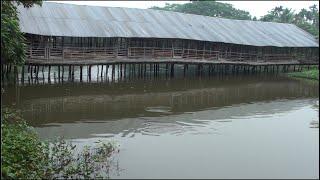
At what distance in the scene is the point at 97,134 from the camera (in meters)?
13.9

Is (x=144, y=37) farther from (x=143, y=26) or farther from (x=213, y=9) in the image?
(x=213, y=9)

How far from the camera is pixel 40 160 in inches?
369

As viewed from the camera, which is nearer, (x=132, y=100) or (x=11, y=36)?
(x=11, y=36)

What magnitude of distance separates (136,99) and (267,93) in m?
8.39

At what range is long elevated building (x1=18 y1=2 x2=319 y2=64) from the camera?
2528cm

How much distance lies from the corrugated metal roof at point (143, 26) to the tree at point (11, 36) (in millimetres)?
11234

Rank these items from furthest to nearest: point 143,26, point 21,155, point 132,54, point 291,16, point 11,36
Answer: point 291,16
point 143,26
point 132,54
point 11,36
point 21,155

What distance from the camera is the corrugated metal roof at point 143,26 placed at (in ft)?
84.0

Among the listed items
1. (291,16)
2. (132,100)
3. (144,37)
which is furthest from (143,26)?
(291,16)

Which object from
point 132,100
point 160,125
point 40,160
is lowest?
point 160,125

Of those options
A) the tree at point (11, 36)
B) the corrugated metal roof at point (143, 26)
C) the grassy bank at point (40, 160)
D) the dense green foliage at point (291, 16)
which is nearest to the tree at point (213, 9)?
the dense green foliage at point (291, 16)

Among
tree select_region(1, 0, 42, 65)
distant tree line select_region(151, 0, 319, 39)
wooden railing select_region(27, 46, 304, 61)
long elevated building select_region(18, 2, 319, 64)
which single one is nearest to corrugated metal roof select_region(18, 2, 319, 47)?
long elevated building select_region(18, 2, 319, 64)

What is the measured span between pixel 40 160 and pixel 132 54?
20.0 metres

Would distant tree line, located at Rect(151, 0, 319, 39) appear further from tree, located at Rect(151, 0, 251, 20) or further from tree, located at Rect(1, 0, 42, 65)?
tree, located at Rect(1, 0, 42, 65)
